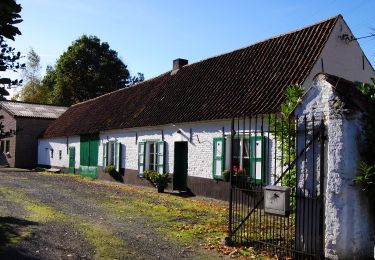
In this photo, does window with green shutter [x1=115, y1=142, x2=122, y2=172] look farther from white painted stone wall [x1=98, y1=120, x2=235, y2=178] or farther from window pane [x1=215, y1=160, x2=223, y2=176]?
window pane [x1=215, y1=160, x2=223, y2=176]

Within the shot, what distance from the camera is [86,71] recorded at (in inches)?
2040

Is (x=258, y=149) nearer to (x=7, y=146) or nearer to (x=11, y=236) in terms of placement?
(x=11, y=236)

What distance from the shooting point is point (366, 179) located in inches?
249

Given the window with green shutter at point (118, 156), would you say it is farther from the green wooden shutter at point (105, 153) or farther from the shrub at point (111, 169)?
the green wooden shutter at point (105, 153)

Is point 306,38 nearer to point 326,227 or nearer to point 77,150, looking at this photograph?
point 326,227

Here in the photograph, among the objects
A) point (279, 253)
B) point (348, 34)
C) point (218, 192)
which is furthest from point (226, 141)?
point (279, 253)

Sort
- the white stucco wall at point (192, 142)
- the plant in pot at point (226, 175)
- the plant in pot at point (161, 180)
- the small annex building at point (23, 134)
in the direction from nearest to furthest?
the white stucco wall at point (192, 142) < the plant in pot at point (226, 175) < the plant in pot at point (161, 180) < the small annex building at point (23, 134)

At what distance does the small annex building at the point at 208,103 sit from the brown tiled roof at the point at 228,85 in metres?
0.05

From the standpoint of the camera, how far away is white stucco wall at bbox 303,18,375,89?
13834mm

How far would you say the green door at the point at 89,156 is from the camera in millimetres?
25688

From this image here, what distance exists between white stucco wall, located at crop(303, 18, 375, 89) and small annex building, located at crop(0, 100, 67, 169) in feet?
91.3

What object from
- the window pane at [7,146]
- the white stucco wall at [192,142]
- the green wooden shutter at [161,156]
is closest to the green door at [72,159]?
the white stucco wall at [192,142]

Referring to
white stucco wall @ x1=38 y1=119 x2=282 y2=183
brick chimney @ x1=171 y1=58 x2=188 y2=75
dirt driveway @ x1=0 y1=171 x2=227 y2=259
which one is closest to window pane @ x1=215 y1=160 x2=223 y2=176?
white stucco wall @ x1=38 y1=119 x2=282 y2=183

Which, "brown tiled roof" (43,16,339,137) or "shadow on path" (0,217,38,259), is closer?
"shadow on path" (0,217,38,259)
